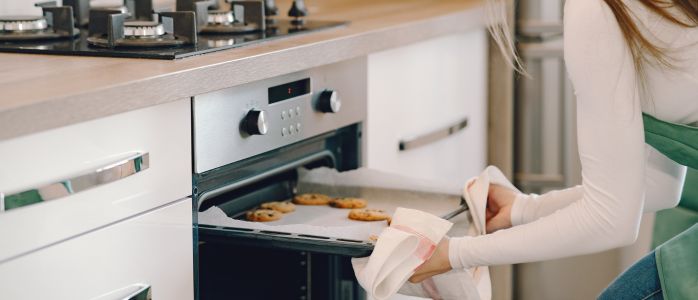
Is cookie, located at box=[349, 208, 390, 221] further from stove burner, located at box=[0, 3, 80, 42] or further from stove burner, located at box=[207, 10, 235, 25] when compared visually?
stove burner, located at box=[0, 3, 80, 42]

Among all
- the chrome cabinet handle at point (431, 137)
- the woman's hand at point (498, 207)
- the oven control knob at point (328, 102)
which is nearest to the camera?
the woman's hand at point (498, 207)

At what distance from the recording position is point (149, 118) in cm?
132

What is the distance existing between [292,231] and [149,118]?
250mm

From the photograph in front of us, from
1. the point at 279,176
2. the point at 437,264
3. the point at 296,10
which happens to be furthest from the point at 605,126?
the point at 296,10

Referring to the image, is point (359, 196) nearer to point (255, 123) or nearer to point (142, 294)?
point (255, 123)

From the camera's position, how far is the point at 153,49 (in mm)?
1519

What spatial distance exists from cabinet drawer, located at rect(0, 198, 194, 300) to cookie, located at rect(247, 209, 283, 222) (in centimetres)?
18

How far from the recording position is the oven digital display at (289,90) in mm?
Result: 1624

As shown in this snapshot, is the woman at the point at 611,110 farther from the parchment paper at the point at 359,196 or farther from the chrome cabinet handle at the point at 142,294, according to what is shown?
the chrome cabinet handle at the point at 142,294

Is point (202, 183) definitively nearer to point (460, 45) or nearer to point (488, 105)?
point (460, 45)

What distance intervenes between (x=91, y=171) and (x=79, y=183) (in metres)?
0.02

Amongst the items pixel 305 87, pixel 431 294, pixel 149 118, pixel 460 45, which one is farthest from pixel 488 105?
pixel 149 118

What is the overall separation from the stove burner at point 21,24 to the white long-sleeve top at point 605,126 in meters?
0.72

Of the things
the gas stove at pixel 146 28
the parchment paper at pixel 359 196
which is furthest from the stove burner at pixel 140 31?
the parchment paper at pixel 359 196
